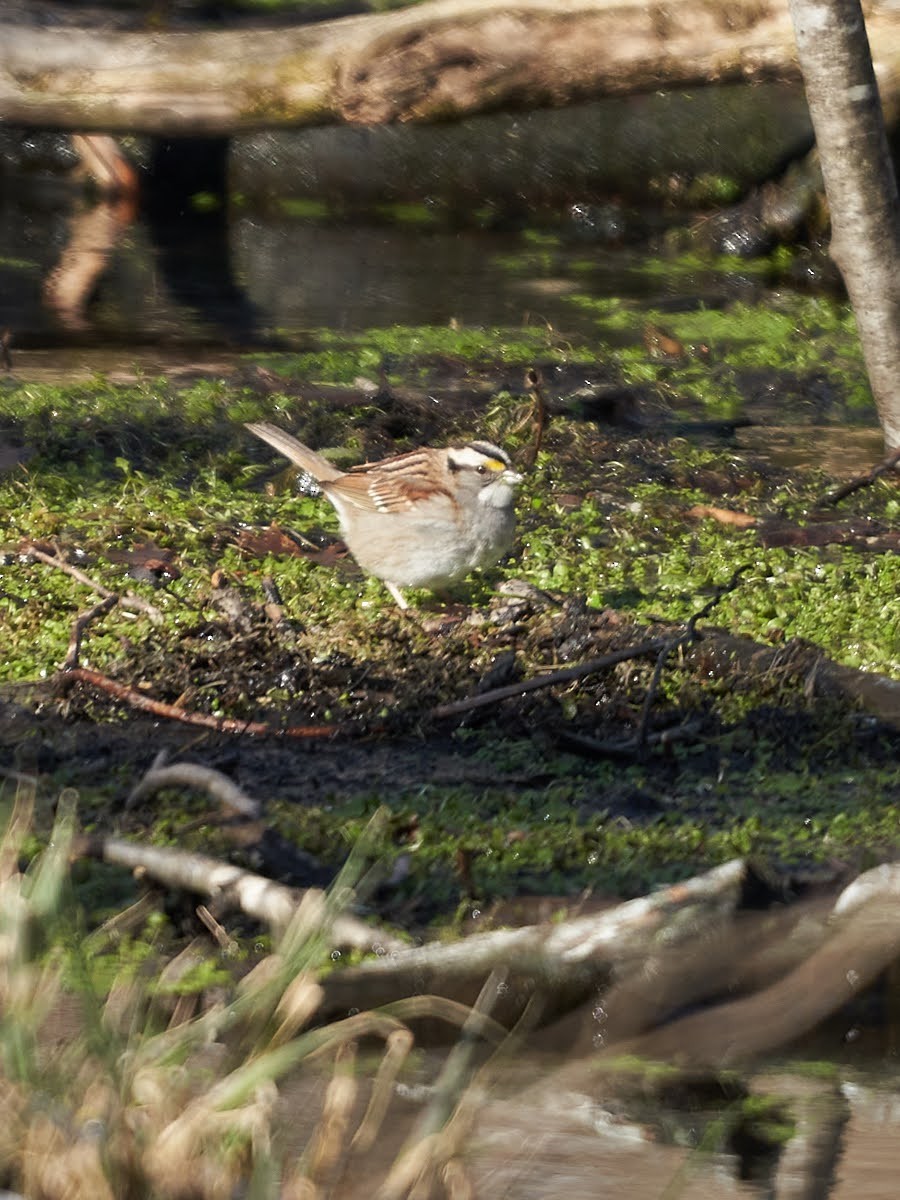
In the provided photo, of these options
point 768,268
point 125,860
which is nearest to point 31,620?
point 125,860

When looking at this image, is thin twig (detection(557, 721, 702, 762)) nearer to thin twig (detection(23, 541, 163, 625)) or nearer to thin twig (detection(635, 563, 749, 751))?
thin twig (detection(635, 563, 749, 751))

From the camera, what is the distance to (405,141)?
15.1m

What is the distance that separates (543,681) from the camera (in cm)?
547

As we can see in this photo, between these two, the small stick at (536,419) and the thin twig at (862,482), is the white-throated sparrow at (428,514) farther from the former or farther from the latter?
the thin twig at (862,482)

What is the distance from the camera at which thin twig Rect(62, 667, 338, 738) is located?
546cm

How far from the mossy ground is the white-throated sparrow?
0.20 metres

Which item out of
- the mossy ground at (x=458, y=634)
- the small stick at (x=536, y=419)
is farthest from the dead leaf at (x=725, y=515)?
the small stick at (x=536, y=419)

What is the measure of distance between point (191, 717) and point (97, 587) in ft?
3.56

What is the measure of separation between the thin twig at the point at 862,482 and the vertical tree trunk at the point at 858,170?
1.12ft

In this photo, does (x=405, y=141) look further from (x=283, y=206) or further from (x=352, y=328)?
(x=352, y=328)

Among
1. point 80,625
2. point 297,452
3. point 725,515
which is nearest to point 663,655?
point 80,625

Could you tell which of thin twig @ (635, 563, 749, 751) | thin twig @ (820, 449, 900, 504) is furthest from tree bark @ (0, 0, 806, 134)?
thin twig @ (635, 563, 749, 751)

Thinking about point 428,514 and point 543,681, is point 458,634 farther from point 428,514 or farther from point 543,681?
point 543,681

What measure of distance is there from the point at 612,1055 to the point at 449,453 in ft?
10.6
